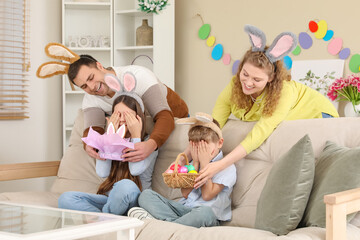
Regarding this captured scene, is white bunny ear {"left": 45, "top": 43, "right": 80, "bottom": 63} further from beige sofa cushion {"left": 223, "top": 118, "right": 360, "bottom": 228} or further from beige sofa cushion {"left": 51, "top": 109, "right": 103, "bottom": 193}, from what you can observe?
beige sofa cushion {"left": 223, "top": 118, "right": 360, "bottom": 228}

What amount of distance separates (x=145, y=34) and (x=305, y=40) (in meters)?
1.43

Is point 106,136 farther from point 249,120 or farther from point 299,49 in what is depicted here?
point 299,49

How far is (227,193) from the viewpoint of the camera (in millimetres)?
2357

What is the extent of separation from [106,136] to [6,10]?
2.22 metres

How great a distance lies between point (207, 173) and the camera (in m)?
2.28

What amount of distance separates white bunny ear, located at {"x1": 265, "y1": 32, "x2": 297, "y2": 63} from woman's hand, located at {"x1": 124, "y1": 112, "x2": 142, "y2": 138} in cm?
73

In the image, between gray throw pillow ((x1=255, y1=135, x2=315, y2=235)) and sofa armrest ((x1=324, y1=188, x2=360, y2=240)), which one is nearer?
sofa armrest ((x1=324, y1=188, x2=360, y2=240))

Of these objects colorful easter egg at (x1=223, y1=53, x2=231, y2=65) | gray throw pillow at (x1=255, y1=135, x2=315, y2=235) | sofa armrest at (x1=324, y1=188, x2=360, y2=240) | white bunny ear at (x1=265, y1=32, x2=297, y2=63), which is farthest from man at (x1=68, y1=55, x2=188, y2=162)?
colorful easter egg at (x1=223, y1=53, x2=231, y2=65)

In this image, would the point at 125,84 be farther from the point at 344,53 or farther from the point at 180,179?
the point at 344,53

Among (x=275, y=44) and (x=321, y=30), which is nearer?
(x=275, y=44)

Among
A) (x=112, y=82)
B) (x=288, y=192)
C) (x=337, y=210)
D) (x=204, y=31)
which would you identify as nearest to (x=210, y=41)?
(x=204, y=31)

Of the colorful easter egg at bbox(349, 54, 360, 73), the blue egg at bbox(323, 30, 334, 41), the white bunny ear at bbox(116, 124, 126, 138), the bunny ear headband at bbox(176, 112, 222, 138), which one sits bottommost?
the white bunny ear at bbox(116, 124, 126, 138)

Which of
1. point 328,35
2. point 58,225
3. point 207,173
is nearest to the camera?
point 58,225

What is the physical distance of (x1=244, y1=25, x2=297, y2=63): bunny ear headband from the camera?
94.1 inches
